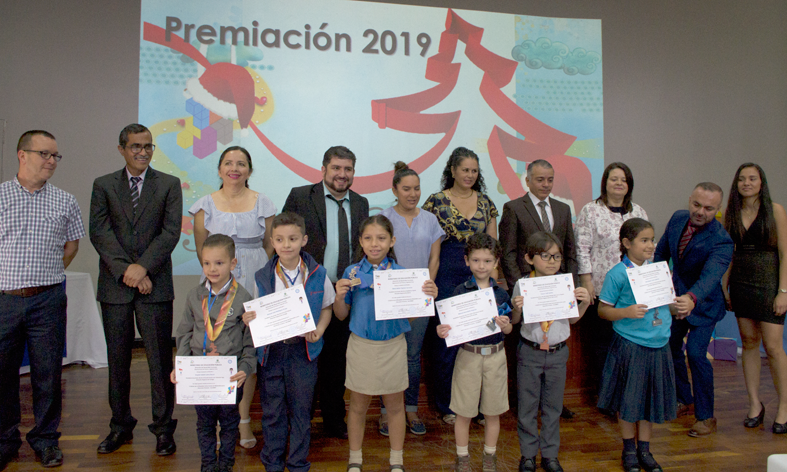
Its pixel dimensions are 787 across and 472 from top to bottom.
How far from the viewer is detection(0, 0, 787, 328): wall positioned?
4.99 m

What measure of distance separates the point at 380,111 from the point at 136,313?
341 cm

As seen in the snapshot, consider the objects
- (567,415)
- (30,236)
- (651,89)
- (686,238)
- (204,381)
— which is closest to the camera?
(204,381)

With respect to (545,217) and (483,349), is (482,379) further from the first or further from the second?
(545,217)

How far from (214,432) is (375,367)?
2.67 ft

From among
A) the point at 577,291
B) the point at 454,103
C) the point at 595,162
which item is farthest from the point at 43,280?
the point at 595,162

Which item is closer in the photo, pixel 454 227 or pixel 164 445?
pixel 164 445

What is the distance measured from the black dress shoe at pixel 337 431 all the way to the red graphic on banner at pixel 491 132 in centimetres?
288

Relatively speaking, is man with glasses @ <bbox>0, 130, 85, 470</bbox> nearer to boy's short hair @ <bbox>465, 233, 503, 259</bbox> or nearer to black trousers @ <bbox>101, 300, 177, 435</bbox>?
black trousers @ <bbox>101, 300, 177, 435</bbox>

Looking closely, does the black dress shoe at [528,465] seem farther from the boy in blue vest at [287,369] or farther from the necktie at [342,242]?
the necktie at [342,242]

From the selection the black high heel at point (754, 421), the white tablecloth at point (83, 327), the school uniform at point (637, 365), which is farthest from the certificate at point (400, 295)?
the white tablecloth at point (83, 327)

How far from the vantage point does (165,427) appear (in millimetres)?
2572

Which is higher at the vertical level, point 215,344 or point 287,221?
point 287,221

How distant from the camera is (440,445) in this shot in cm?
271

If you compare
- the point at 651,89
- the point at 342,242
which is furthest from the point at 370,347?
the point at 651,89
